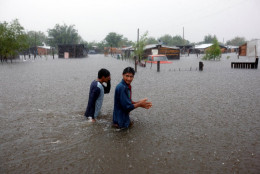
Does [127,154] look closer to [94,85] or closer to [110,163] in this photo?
[110,163]

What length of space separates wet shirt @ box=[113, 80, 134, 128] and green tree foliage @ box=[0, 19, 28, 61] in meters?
34.9

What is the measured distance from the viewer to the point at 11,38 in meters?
34.0

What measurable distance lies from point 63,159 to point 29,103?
173 inches

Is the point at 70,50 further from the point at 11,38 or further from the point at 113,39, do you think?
the point at 113,39

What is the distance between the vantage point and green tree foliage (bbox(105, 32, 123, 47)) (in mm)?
101500

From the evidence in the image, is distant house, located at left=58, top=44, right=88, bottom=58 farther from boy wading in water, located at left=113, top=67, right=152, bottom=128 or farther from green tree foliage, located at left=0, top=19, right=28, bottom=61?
boy wading in water, located at left=113, top=67, right=152, bottom=128

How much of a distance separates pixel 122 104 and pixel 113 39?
101m

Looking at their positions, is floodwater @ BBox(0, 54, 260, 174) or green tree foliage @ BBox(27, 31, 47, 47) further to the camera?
green tree foliage @ BBox(27, 31, 47, 47)

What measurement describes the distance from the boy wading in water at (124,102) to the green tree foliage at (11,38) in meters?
34.9

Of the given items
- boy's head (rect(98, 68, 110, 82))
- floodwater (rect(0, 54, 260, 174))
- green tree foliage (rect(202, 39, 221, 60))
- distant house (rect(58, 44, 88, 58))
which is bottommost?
floodwater (rect(0, 54, 260, 174))

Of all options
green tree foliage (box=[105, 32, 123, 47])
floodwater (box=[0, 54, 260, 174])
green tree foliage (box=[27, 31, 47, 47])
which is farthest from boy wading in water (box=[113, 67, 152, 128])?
green tree foliage (box=[105, 32, 123, 47])

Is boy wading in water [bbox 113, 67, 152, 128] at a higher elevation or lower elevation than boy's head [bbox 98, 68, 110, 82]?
lower

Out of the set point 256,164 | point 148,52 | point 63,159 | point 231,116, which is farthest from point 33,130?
point 148,52

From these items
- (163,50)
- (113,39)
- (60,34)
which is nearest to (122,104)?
(163,50)
